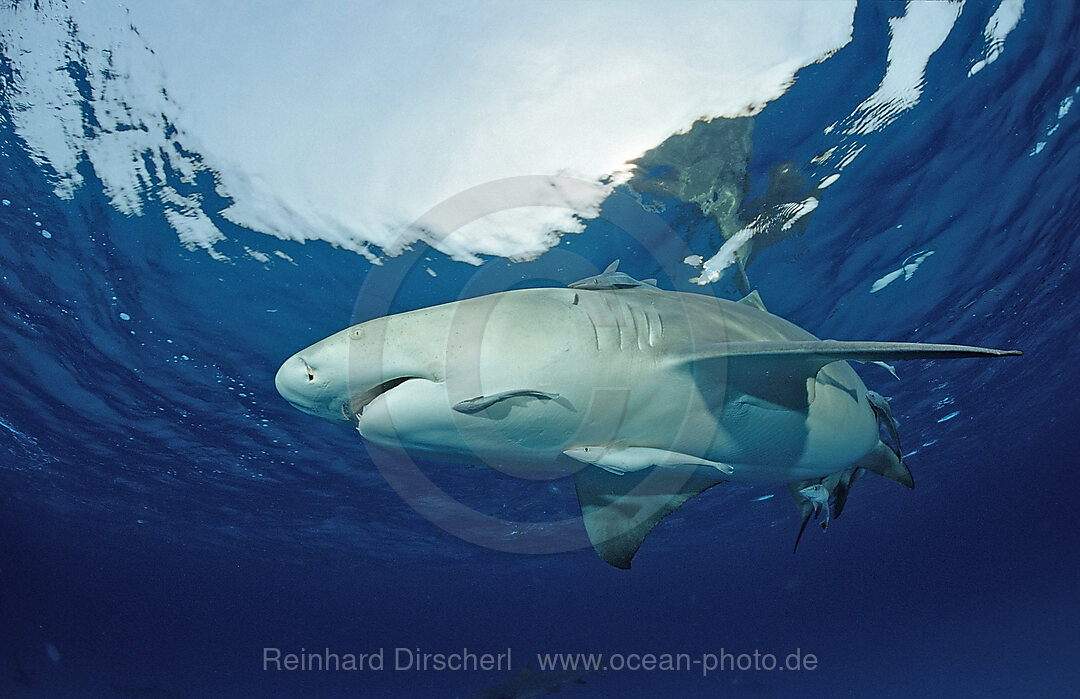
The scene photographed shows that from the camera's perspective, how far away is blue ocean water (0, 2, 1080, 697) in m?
8.63

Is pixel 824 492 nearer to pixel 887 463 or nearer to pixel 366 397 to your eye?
pixel 887 463

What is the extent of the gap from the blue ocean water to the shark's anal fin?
693cm

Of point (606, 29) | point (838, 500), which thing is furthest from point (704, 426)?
point (606, 29)

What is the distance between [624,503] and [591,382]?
1.72 meters

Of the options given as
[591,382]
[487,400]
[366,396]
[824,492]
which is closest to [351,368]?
[366,396]

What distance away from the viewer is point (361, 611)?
69.8 meters

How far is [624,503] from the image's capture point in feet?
12.6

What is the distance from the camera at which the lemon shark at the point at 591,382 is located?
7.08ft

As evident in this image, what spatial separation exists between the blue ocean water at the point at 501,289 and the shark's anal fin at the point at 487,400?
693 centimetres

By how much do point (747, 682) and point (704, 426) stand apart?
9704cm

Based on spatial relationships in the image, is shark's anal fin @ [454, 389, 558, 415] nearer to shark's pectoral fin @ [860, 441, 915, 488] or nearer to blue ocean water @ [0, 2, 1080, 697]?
shark's pectoral fin @ [860, 441, 915, 488]

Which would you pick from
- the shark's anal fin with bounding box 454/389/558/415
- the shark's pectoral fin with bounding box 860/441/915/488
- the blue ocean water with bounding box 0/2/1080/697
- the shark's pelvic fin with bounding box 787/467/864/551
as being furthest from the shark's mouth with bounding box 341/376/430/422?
the blue ocean water with bounding box 0/2/1080/697

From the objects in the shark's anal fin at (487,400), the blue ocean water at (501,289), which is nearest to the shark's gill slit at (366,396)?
the shark's anal fin at (487,400)

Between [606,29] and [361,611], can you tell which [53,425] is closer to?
[606,29]
